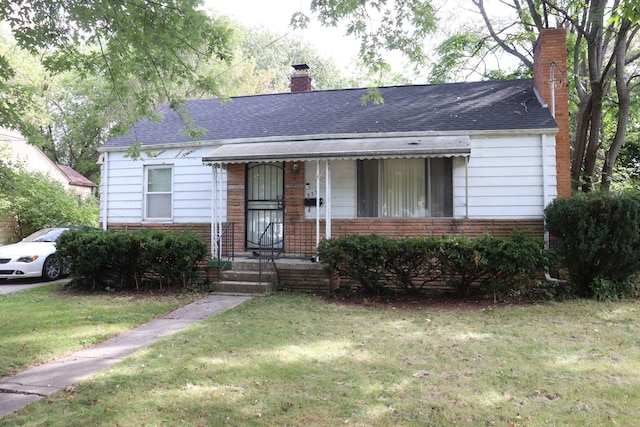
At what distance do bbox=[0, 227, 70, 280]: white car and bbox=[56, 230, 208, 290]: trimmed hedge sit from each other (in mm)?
1354

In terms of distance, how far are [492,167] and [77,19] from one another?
761 centimetres

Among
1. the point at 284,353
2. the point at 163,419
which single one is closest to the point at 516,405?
the point at 284,353

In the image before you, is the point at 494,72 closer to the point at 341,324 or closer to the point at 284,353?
the point at 341,324

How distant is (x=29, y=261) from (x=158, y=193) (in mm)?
3374

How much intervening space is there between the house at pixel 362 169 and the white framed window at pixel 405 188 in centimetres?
2

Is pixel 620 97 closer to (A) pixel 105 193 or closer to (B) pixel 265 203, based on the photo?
(B) pixel 265 203

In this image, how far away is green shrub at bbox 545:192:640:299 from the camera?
7.46 metres

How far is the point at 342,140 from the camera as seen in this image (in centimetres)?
984

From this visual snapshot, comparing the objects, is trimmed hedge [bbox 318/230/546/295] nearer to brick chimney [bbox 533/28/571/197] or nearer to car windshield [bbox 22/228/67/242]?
brick chimney [bbox 533/28/571/197]

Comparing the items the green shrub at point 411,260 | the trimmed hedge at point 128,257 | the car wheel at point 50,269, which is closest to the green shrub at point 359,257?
the green shrub at point 411,260

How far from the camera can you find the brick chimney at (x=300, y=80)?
47.2 ft

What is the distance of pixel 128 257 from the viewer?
9086 mm

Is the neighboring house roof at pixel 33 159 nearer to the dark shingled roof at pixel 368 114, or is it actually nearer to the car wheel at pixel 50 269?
the car wheel at pixel 50 269

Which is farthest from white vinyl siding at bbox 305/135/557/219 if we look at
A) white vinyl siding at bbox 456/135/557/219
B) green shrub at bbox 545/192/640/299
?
green shrub at bbox 545/192/640/299
